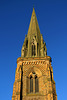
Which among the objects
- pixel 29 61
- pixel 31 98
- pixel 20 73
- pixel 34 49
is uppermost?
pixel 34 49

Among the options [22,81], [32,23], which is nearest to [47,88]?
[22,81]

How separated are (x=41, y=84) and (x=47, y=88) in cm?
172

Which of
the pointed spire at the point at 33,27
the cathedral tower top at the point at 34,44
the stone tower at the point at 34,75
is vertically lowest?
the stone tower at the point at 34,75

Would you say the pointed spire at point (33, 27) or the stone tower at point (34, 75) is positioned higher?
the pointed spire at point (33, 27)

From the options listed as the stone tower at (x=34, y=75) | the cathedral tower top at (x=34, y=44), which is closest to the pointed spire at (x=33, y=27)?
the cathedral tower top at (x=34, y=44)

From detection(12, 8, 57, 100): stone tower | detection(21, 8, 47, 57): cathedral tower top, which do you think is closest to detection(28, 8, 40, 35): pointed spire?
detection(21, 8, 47, 57): cathedral tower top

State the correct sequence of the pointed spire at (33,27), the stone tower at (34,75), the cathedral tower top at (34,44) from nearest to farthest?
the stone tower at (34,75)
the cathedral tower top at (34,44)
the pointed spire at (33,27)

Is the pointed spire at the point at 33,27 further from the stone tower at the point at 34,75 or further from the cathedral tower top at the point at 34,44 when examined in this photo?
the stone tower at the point at 34,75

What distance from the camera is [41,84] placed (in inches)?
1272

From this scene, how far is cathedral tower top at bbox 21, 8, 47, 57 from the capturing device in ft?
124

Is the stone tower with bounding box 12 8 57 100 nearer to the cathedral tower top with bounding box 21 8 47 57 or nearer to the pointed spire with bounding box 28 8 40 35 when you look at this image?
the cathedral tower top with bounding box 21 8 47 57

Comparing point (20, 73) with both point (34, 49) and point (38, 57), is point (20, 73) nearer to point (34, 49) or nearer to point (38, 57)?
point (38, 57)

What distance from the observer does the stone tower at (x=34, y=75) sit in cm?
3070

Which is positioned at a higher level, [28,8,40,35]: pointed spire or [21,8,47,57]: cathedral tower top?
[28,8,40,35]: pointed spire
